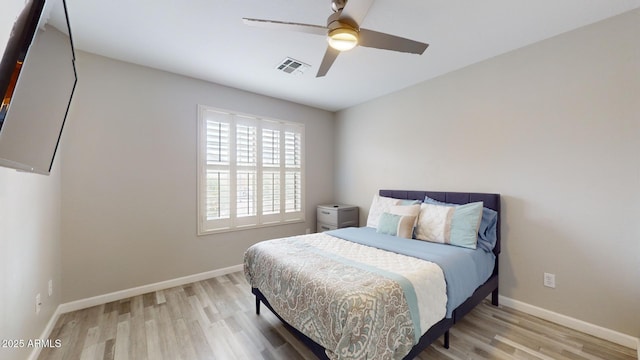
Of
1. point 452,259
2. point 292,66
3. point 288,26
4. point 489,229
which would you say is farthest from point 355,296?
point 292,66

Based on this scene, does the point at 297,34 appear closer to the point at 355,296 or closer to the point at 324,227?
the point at 355,296

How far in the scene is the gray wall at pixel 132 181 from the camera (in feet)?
8.15

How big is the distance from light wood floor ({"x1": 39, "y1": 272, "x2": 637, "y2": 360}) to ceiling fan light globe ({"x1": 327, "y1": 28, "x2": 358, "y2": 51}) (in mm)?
2280

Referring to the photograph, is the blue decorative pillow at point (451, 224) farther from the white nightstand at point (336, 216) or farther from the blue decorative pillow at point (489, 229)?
the white nightstand at point (336, 216)

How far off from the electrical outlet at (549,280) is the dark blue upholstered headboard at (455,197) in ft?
1.34

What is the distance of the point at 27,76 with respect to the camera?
87 centimetres

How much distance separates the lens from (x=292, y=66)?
2816 mm

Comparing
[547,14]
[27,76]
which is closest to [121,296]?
[27,76]

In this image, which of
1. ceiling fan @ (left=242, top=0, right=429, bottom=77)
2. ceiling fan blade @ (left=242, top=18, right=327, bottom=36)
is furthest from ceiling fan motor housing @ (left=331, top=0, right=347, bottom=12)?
ceiling fan blade @ (left=242, top=18, right=327, bottom=36)

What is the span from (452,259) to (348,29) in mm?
1908

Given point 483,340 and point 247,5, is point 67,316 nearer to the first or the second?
point 247,5

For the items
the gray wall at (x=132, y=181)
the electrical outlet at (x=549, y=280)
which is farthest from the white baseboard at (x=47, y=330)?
the electrical outlet at (x=549, y=280)

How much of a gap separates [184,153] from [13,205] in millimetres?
1668

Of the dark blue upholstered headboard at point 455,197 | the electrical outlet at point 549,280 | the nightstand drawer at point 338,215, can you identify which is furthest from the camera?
the nightstand drawer at point 338,215
